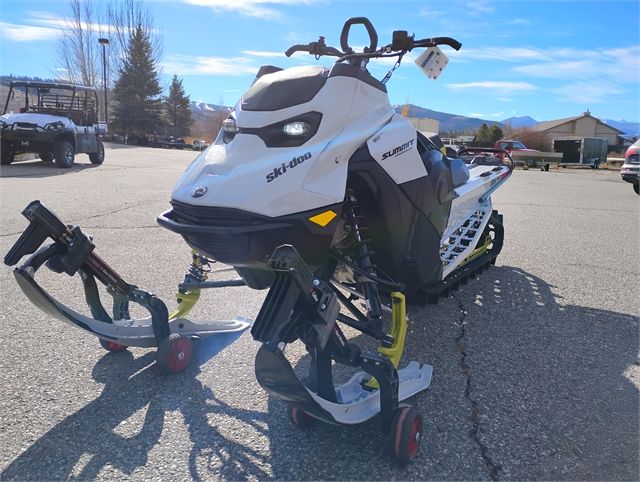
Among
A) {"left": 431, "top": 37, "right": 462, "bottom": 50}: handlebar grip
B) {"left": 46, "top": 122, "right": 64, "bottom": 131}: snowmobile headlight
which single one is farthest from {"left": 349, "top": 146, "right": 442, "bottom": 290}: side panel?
{"left": 46, "top": 122, "right": 64, "bottom": 131}: snowmobile headlight

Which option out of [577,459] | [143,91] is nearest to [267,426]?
[577,459]

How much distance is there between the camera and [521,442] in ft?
8.32

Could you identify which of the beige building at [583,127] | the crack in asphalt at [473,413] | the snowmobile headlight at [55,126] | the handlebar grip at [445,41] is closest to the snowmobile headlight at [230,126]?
the handlebar grip at [445,41]

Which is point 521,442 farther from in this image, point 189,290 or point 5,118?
point 5,118

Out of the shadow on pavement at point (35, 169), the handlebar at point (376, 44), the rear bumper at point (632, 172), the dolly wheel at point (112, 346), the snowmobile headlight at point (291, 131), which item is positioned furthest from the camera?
the rear bumper at point (632, 172)

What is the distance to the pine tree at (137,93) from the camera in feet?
151

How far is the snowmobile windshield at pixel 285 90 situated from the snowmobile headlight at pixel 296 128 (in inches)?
3.8

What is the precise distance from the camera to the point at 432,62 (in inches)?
133

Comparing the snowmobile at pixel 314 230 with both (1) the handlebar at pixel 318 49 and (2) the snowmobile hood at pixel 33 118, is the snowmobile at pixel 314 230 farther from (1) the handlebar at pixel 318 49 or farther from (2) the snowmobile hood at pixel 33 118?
(2) the snowmobile hood at pixel 33 118

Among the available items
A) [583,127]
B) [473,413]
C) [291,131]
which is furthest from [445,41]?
[583,127]

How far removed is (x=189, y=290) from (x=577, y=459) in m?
2.34

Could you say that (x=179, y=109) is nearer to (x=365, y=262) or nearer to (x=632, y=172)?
(x=632, y=172)

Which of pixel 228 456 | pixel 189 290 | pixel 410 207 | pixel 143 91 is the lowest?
pixel 228 456

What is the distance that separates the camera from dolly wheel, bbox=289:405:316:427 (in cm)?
254
